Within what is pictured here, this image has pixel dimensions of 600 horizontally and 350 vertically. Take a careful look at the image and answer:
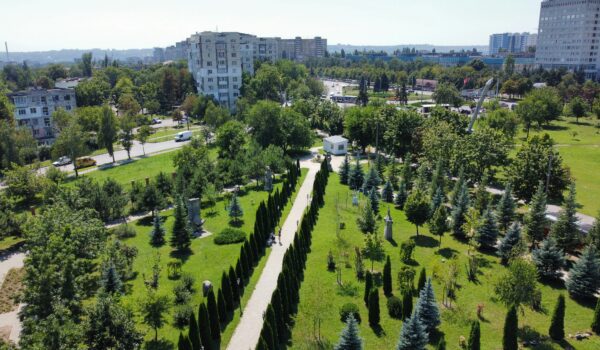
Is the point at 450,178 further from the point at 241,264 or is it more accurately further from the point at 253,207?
the point at 241,264

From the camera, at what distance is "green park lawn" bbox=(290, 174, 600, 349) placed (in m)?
23.2

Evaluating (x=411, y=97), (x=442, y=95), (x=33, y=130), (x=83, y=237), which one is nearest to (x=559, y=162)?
(x=83, y=237)

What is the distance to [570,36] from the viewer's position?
151 metres

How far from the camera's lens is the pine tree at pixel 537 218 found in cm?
3284

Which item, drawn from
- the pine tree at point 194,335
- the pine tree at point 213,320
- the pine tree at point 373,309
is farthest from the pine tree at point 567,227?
the pine tree at point 194,335

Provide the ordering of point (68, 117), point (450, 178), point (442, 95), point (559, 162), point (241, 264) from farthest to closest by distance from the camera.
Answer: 1. point (442, 95)
2. point (68, 117)
3. point (450, 178)
4. point (559, 162)
5. point (241, 264)

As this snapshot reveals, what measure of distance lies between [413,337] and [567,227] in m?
18.6

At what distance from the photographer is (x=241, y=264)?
2875cm

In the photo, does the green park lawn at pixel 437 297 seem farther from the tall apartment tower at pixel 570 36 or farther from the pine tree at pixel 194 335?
the tall apartment tower at pixel 570 36

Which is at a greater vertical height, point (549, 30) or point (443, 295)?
point (549, 30)

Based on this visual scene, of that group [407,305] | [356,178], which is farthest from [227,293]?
[356,178]

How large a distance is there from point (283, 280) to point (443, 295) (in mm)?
10414

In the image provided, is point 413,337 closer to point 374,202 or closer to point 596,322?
point 596,322

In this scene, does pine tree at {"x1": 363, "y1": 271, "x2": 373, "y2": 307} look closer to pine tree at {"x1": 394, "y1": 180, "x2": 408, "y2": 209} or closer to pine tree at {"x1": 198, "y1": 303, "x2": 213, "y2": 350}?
pine tree at {"x1": 198, "y1": 303, "x2": 213, "y2": 350}
